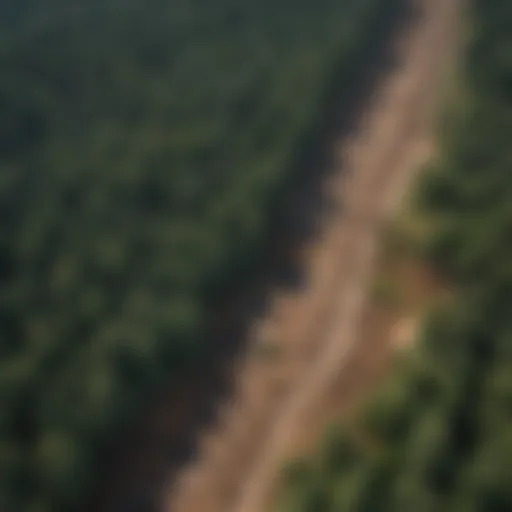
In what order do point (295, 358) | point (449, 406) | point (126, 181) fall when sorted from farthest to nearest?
point (126, 181) < point (295, 358) < point (449, 406)

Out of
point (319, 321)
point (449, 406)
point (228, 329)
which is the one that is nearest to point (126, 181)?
point (228, 329)

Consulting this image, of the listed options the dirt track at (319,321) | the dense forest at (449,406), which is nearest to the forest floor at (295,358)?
the dirt track at (319,321)

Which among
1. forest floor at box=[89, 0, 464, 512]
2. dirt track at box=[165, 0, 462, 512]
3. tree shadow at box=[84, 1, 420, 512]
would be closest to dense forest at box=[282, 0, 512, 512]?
forest floor at box=[89, 0, 464, 512]

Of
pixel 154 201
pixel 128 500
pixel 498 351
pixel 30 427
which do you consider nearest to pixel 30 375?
pixel 30 427

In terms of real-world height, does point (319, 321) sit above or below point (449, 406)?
above

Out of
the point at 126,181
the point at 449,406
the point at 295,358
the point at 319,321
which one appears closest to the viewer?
the point at 449,406

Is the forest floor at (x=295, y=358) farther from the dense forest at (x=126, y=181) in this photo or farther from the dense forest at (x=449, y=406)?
the dense forest at (x=449, y=406)

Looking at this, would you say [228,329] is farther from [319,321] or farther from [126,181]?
[126,181]
